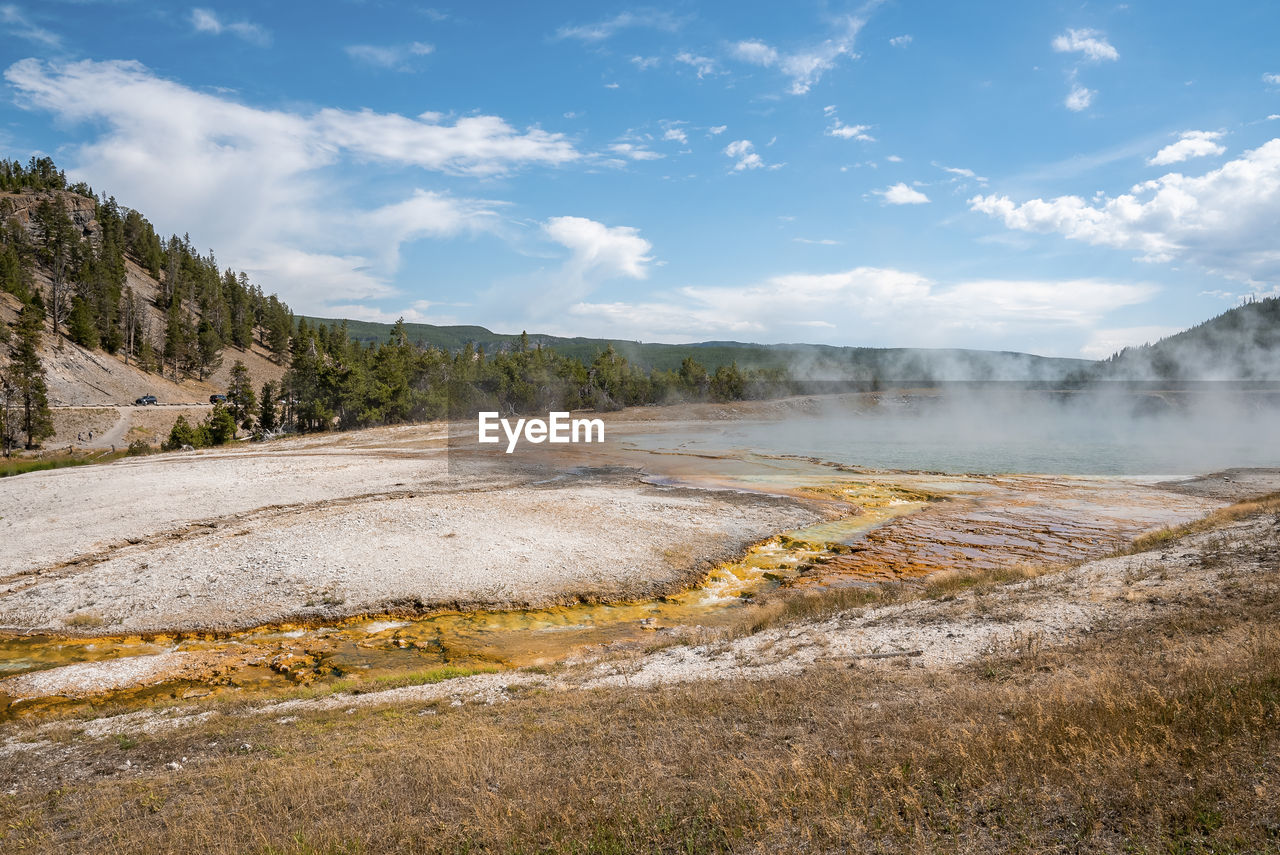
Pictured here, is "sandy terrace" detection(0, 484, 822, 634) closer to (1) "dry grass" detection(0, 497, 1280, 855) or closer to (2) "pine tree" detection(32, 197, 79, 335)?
(1) "dry grass" detection(0, 497, 1280, 855)

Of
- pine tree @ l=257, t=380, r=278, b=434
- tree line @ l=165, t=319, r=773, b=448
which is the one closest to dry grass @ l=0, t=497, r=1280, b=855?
tree line @ l=165, t=319, r=773, b=448

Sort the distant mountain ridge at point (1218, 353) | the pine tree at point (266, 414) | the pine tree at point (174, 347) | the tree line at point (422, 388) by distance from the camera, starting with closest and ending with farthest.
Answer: the pine tree at point (266, 414) → the tree line at point (422, 388) → the distant mountain ridge at point (1218, 353) → the pine tree at point (174, 347)

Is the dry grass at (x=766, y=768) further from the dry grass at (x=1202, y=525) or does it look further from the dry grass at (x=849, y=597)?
the dry grass at (x=1202, y=525)

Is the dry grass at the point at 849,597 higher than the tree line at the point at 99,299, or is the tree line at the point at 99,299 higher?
the tree line at the point at 99,299

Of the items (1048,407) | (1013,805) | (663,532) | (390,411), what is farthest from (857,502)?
(1048,407)

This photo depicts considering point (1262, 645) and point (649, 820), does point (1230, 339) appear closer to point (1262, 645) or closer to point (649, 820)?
point (1262, 645)

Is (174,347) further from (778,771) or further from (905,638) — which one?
(778,771)

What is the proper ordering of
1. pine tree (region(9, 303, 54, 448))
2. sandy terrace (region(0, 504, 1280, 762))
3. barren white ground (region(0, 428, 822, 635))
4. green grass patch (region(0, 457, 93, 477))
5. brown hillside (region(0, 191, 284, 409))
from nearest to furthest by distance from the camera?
sandy terrace (region(0, 504, 1280, 762)) < barren white ground (region(0, 428, 822, 635)) < green grass patch (region(0, 457, 93, 477)) < pine tree (region(9, 303, 54, 448)) < brown hillside (region(0, 191, 284, 409))

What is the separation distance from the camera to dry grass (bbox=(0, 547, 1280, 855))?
6039 mm

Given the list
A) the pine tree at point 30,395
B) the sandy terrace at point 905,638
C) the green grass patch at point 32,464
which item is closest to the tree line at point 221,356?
the pine tree at point 30,395

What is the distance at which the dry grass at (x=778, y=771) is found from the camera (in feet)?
19.8

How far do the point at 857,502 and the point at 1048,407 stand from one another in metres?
94.1

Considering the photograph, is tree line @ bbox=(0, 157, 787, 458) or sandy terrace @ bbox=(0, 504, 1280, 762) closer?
sandy terrace @ bbox=(0, 504, 1280, 762)

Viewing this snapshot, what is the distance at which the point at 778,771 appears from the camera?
7.61 meters
